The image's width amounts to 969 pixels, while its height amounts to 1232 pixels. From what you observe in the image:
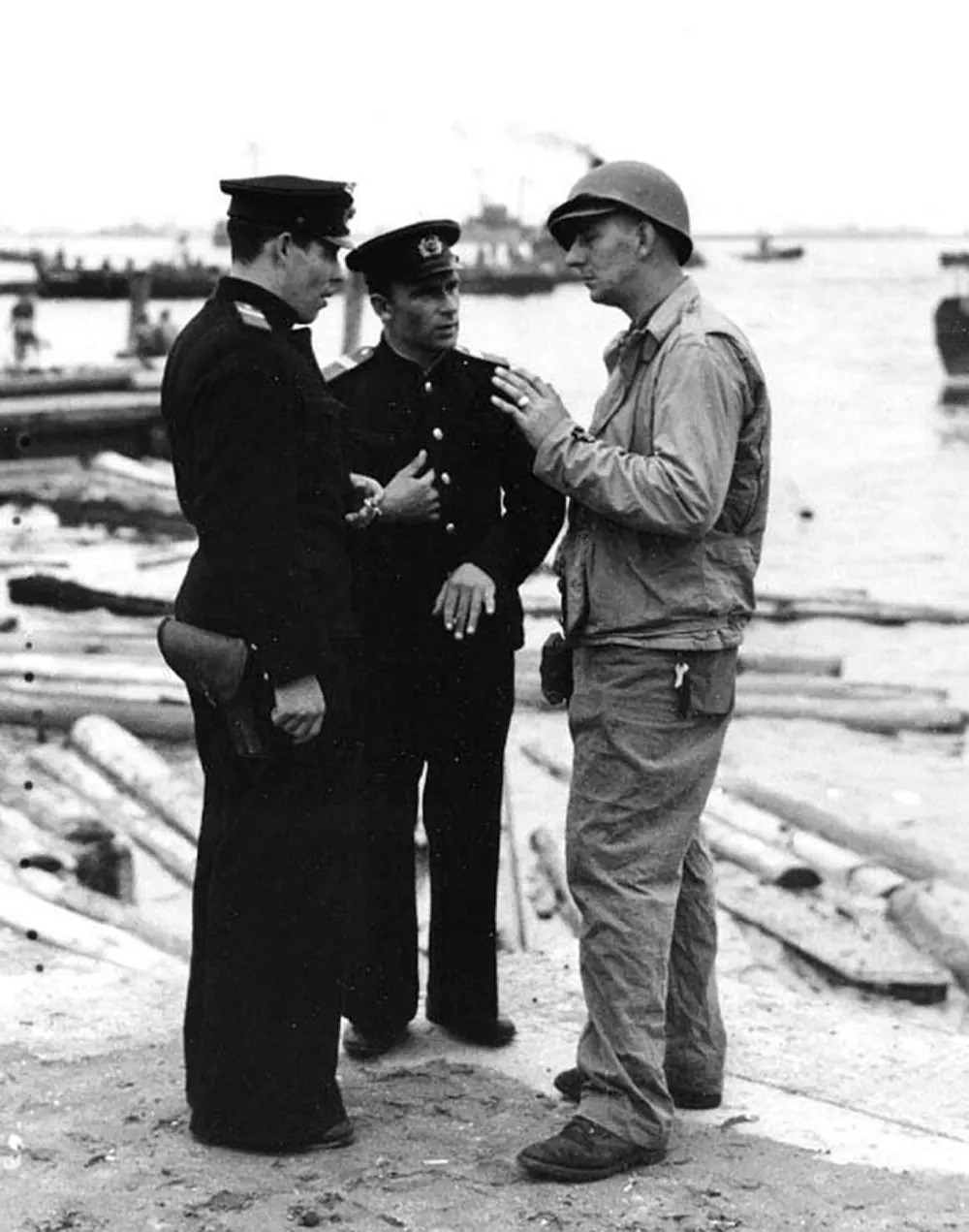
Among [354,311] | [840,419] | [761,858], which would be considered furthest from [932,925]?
[840,419]

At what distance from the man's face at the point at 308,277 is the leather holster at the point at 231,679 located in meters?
0.70

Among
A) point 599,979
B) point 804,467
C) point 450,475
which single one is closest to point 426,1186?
point 599,979

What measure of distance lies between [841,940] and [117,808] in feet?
10.3

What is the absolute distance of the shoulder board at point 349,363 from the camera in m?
4.76

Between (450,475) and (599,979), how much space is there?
1.33m

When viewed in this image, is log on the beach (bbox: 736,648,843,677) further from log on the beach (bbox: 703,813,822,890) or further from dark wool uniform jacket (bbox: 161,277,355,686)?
dark wool uniform jacket (bbox: 161,277,355,686)

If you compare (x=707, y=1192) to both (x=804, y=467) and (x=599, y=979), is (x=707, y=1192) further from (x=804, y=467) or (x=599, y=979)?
(x=804, y=467)

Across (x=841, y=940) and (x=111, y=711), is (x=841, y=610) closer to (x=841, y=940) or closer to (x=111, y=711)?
(x=111, y=711)

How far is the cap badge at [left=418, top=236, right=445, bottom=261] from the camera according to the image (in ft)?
14.8

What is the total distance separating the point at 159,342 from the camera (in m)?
30.3

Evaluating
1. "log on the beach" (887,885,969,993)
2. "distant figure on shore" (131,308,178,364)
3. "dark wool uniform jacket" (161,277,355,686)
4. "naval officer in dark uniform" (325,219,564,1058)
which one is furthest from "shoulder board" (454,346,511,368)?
"distant figure on shore" (131,308,178,364)

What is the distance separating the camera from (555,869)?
7.47 meters

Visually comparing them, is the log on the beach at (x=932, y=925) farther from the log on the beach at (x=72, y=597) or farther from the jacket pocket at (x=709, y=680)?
the log on the beach at (x=72, y=597)

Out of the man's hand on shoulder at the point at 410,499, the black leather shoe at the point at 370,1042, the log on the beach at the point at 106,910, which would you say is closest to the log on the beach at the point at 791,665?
the log on the beach at the point at 106,910
